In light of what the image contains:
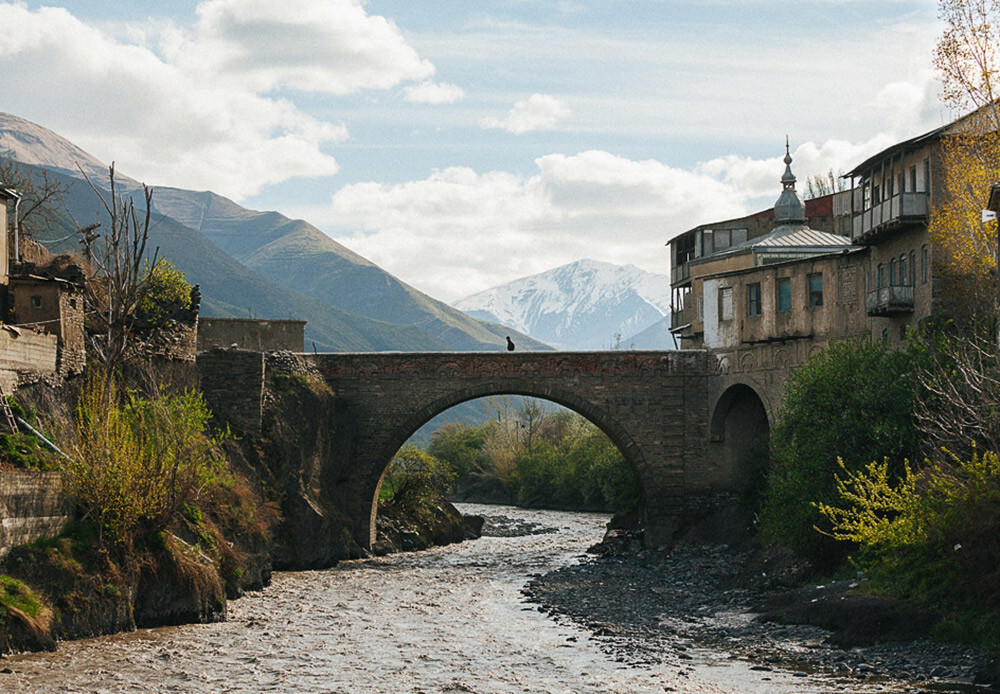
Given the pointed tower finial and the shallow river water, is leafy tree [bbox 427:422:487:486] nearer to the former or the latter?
the pointed tower finial

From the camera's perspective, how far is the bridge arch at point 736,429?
42.2 m

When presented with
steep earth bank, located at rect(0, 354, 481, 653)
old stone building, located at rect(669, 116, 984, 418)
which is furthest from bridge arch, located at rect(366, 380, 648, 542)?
old stone building, located at rect(669, 116, 984, 418)

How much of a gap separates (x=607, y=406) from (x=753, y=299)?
659cm

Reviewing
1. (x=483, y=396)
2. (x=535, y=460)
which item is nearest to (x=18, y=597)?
(x=483, y=396)

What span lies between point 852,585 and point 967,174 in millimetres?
12814

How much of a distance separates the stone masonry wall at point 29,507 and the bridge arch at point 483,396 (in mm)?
18998

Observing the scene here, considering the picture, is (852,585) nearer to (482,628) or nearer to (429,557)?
(482,628)

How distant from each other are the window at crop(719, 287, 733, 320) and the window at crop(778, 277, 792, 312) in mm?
2878

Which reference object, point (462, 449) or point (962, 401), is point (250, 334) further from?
point (462, 449)

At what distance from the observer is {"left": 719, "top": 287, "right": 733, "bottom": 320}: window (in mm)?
42562

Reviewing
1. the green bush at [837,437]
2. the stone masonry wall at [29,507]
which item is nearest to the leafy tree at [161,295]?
the stone masonry wall at [29,507]

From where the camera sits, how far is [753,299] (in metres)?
41.2

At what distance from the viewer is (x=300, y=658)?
850 inches

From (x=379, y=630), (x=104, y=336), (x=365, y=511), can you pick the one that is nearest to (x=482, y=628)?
(x=379, y=630)
